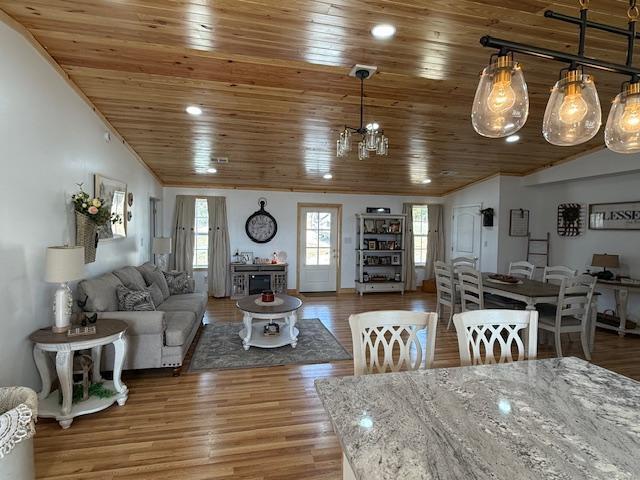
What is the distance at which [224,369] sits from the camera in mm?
3641

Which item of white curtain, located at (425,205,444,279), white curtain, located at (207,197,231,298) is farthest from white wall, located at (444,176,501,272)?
white curtain, located at (207,197,231,298)

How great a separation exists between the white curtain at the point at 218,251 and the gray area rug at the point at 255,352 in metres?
2.31

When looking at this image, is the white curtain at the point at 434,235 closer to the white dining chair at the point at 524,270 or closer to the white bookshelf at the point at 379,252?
the white bookshelf at the point at 379,252

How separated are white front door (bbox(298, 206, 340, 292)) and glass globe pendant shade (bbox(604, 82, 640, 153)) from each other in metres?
6.40

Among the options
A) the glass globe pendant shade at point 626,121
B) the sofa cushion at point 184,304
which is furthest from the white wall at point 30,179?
the glass globe pendant shade at point 626,121

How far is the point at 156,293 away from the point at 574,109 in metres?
4.49

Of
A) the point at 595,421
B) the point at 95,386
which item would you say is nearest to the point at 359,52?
the point at 595,421

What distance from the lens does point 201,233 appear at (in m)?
7.28

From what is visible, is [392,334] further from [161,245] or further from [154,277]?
[161,245]

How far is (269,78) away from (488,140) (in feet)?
10.5

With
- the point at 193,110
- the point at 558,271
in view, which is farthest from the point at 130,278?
the point at 558,271

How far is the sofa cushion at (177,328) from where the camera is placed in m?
3.43

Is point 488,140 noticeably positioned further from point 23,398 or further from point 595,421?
point 23,398

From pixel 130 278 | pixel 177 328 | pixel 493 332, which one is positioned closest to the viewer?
Answer: pixel 493 332
